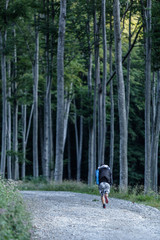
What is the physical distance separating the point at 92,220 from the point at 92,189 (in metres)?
7.67

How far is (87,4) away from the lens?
24703 millimetres

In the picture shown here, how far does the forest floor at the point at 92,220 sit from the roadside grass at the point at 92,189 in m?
1.08

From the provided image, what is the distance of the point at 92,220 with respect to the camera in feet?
32.9

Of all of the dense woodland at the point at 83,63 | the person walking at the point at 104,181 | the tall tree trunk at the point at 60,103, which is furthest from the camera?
the tall tree trunk at the point at 60,103

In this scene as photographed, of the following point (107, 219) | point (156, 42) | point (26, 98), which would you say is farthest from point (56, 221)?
point (26, 98)

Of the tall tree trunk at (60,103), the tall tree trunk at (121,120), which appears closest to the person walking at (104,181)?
the tall tree trunk at (121,120)

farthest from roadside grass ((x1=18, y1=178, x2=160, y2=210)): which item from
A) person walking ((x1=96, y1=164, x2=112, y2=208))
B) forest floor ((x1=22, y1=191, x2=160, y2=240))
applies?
person walking ((x1=96, y1=164, x2=112, y2=208))

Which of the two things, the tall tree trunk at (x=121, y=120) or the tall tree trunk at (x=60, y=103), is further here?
the tall tree trunk at (x=60, y=103)

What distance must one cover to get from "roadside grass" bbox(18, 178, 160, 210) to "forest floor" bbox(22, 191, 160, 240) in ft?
3.54

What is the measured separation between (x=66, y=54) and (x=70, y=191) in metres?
10.9

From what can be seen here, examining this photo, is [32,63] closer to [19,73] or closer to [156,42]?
[19,73]

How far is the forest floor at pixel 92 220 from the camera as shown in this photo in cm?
834

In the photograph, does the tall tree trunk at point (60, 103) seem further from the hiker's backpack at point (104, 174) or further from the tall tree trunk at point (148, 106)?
the hiker's backpack at point (104, 174)

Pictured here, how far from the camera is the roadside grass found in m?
14.7
